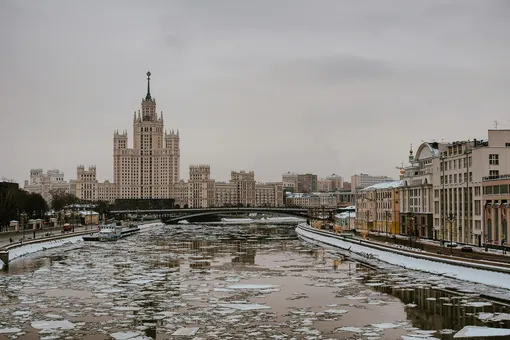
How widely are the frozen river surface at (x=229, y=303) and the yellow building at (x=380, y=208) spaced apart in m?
34.4

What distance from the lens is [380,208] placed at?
94.8 meters

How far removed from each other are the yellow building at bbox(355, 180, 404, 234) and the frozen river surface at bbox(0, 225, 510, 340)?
34.4 meters

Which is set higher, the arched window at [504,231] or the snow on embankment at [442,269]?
the arched window at [504,231]

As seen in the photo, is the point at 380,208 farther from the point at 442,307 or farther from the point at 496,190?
the point at 442,307

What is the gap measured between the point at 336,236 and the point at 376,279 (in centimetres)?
3989

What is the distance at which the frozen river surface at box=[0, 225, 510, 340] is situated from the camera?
82.3 feet

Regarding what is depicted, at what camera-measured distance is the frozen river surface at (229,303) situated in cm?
2508

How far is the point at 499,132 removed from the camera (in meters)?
58.8

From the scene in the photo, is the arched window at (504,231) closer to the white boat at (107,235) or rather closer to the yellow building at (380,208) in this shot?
the yellow building at (380,208)

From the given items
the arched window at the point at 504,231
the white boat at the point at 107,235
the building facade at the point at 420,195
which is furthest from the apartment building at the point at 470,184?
the white boat at the point at 107,235

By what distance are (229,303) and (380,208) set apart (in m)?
66.6

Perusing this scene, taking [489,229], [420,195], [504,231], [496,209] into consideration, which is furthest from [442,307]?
[420,195]

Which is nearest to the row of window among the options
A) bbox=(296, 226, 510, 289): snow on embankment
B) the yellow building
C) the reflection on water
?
bbox=(296, 226, 510, 289): snow on embankment

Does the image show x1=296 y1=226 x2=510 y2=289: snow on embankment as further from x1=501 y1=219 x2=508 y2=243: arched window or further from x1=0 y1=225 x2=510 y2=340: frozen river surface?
x1=501 y1=219 x2=508 y2=243: arched window
